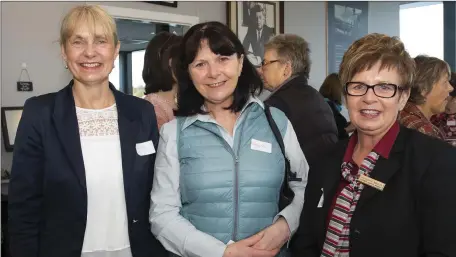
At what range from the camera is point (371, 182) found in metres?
1.32

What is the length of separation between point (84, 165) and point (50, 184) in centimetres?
13

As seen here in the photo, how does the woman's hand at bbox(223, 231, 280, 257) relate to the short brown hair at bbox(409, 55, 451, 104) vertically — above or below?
below

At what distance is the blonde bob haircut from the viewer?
161 centimetres

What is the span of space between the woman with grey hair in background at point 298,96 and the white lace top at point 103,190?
3.51ft

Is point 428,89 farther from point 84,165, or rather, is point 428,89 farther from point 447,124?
point 84,165

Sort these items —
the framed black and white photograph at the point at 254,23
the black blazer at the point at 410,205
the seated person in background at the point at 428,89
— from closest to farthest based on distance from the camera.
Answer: the black blazer at the point at 410,205
the seated person in background at the point at 428,89
the framed black and white photograph at the point at 254,23

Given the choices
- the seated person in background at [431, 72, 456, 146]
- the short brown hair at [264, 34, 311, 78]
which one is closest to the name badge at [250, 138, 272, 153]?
the short brown hair at [264, 34, 311, 78]

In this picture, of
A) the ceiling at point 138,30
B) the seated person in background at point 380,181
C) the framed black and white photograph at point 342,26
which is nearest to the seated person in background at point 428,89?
the seated person in background at point 380,181

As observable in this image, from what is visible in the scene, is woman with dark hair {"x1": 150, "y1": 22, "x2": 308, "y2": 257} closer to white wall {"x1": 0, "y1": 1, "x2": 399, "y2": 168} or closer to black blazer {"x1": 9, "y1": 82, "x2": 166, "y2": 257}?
black blazer {"x1": 9, "y1": 82, "x2": 166, "y2": 257}

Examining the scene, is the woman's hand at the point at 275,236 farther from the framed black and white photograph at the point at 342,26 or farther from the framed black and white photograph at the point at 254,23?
the framed black and white photograph at the point at 342,26

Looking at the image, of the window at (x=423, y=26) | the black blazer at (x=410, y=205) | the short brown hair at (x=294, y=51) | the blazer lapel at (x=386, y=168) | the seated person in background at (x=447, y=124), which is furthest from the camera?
the window at (x=423, y=26)

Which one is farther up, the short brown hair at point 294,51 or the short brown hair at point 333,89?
the short brown hair at point 294,51

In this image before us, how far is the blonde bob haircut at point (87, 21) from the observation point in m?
1.61

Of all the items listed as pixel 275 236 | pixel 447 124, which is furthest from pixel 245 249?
pixel 447 124
